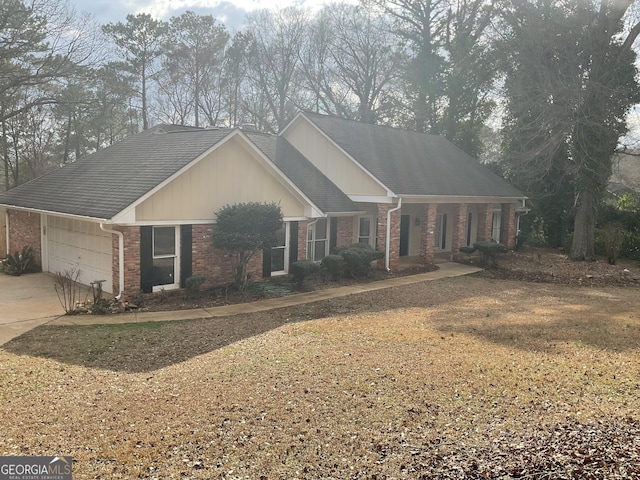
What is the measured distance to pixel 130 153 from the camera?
17562 millimetres

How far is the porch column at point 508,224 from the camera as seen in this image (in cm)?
2669

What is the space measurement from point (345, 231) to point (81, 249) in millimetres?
9368

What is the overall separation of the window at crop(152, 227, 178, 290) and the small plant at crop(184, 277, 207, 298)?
53 centimetres

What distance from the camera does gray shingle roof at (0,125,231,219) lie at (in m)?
13.4

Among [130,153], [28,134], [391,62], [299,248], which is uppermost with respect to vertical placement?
[391,62]

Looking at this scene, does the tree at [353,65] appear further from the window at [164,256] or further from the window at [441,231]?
the window at [164,256]

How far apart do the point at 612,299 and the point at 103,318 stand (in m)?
13.9

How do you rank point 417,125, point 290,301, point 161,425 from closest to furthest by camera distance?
point 161,425, point 290,301, point 417,125

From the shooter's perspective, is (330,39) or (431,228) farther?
(330,39)

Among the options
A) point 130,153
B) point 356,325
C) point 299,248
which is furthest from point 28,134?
point 356,325

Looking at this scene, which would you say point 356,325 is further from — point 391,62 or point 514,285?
point 391,62

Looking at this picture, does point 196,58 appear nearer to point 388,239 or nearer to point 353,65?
point 353,65

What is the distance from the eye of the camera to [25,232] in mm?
18422

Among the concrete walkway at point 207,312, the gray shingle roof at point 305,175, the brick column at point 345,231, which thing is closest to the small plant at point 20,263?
the concrete walkway at point 207,312
